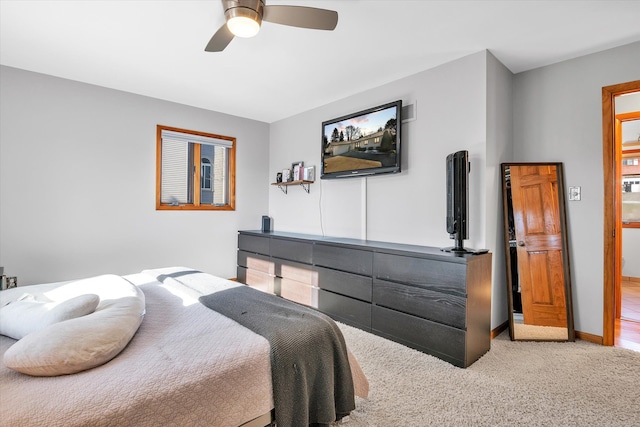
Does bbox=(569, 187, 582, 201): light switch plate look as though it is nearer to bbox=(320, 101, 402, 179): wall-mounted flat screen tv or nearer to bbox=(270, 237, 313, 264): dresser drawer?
bbox=(320, 101, 402, 179): wall-mounted flat screen tv

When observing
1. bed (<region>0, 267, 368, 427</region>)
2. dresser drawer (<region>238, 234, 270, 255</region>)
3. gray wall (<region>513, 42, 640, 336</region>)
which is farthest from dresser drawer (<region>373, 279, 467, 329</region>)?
dresser drawer (<region>238, 234, 270, 255</region>)

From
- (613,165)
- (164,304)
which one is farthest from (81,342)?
(613,165)

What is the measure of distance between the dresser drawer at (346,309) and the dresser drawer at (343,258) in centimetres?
29

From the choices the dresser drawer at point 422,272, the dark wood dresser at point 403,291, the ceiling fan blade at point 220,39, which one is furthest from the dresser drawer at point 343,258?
the ceiling fan blade at point 220,39

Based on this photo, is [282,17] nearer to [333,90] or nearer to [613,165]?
[333,90]

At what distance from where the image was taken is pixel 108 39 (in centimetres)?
257

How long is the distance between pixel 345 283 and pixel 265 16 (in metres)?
2.27

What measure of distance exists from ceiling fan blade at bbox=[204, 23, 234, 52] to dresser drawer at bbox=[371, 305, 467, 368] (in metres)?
2.38

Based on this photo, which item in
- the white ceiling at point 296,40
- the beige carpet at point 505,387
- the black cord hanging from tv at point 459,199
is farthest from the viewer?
the black cord hanging from tv at point 459,199

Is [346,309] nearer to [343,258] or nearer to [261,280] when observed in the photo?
[343,258]

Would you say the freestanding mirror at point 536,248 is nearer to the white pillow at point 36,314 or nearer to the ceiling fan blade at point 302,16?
the ceiling fan blade at point 302,16

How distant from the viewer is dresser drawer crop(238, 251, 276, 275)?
4.02m

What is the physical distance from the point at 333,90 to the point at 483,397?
316 centimetres

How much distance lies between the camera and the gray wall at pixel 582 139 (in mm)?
2697
